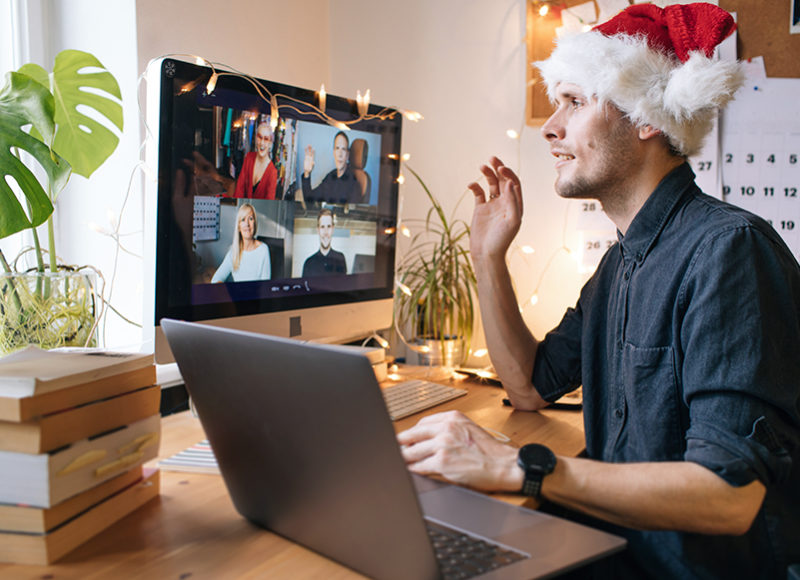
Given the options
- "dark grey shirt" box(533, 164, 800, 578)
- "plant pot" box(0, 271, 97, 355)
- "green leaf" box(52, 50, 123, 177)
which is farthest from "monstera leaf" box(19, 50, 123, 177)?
"dark grey shirt" box(533, 164, 800, 578)

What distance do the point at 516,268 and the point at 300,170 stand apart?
2.71 ft

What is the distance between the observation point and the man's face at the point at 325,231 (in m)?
1.43

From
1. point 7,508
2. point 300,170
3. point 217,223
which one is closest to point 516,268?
point 300,170

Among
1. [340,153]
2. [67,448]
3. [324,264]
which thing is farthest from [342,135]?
[67,448]

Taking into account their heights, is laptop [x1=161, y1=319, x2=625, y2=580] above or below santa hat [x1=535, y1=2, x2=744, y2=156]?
below

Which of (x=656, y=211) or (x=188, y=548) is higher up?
(x=656, y=211)

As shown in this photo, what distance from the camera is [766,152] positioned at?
1.66m

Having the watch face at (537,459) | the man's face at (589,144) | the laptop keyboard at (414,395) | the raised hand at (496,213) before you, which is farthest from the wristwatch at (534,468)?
the raised hand at (496,213)

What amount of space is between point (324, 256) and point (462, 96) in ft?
2.67

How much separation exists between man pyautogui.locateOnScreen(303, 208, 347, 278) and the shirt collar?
58 centimetres

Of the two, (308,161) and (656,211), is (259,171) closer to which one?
(308,161)

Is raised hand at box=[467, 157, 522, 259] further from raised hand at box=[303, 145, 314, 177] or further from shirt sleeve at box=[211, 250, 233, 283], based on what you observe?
shirt sleeve at box=[211, 250, 233, 283]

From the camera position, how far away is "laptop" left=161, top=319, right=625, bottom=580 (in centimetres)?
63

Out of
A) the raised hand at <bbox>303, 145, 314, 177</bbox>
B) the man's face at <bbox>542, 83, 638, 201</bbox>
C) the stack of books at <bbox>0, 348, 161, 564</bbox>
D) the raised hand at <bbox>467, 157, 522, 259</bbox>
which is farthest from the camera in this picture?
the raised hand at <bbox>467, 157, 522, 259</bbox>
